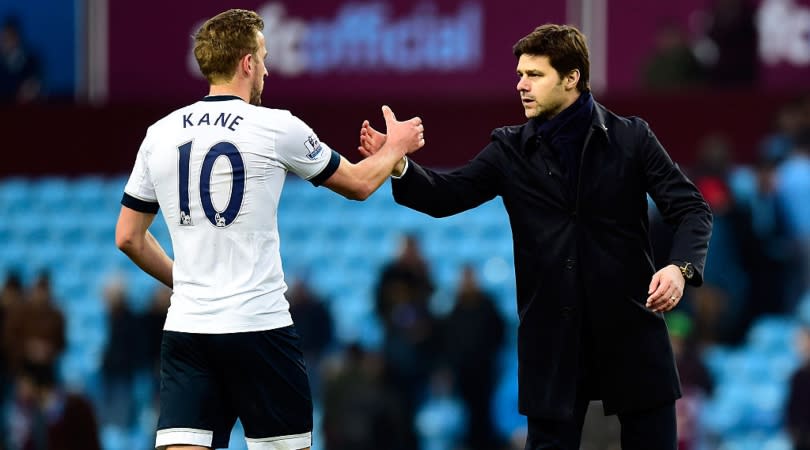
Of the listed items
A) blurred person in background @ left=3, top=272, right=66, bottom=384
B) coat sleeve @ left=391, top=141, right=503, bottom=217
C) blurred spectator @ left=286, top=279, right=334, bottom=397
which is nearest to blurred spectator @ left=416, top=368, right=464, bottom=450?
blurred spectator @ left=286, top=279, right=334, bottom=397

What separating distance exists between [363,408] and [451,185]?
22.9 ft

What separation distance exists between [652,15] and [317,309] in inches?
218

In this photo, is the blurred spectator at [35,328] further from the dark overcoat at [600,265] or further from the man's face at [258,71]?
the dark overcoat at [600,265]

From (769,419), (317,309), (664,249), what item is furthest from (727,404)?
(664,249)

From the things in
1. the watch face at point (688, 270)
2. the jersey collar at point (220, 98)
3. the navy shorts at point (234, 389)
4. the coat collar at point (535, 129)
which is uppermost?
the jersey collar at point (220, 98)

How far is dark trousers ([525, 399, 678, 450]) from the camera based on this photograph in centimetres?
536

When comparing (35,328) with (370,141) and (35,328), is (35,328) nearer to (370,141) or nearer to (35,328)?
(35,328)

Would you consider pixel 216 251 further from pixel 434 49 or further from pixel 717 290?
pixel 434 49

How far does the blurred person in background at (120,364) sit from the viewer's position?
13.4 m

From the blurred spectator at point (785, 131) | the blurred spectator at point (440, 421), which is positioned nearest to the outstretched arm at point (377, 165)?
the blurred spectator at point (440, 421)

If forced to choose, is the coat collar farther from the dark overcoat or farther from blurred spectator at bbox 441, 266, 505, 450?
blurred spectator at bbox 441, 266, 505, 450

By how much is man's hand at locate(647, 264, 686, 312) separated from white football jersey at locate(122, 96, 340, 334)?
1.17 metres

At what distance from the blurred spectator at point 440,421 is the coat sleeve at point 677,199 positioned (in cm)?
763

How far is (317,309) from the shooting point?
13.1 m
